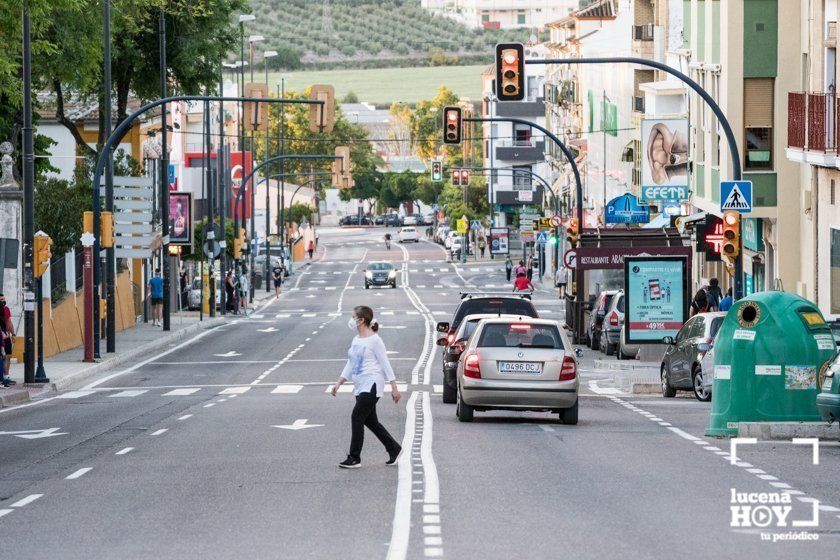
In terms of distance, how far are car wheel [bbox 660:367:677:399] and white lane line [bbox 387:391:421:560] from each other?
9.93 metres

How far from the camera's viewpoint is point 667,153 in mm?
57062

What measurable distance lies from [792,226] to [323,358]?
1264cm

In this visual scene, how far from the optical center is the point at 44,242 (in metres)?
33.7

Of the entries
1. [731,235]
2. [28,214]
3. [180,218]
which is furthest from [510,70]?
[180,218]

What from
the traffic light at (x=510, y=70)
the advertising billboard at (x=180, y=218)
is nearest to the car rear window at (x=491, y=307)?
the traffic light at (x=510, y=70)

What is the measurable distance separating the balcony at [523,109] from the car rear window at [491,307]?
113483 mm

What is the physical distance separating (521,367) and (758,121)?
22.2 m

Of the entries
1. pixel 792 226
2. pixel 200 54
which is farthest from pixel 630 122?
pixel 792 226

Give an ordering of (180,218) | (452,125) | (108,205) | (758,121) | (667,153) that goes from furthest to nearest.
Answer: (180,218), (667,153), (108,205), (758,121), (452,125)

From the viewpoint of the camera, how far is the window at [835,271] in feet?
123

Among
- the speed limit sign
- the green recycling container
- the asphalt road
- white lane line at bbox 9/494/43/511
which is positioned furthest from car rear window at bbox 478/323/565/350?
the speed limit sign

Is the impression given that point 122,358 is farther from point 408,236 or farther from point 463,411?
point 408,236

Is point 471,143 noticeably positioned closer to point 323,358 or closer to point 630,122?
point 630,122

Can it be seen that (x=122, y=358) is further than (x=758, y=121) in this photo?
No
